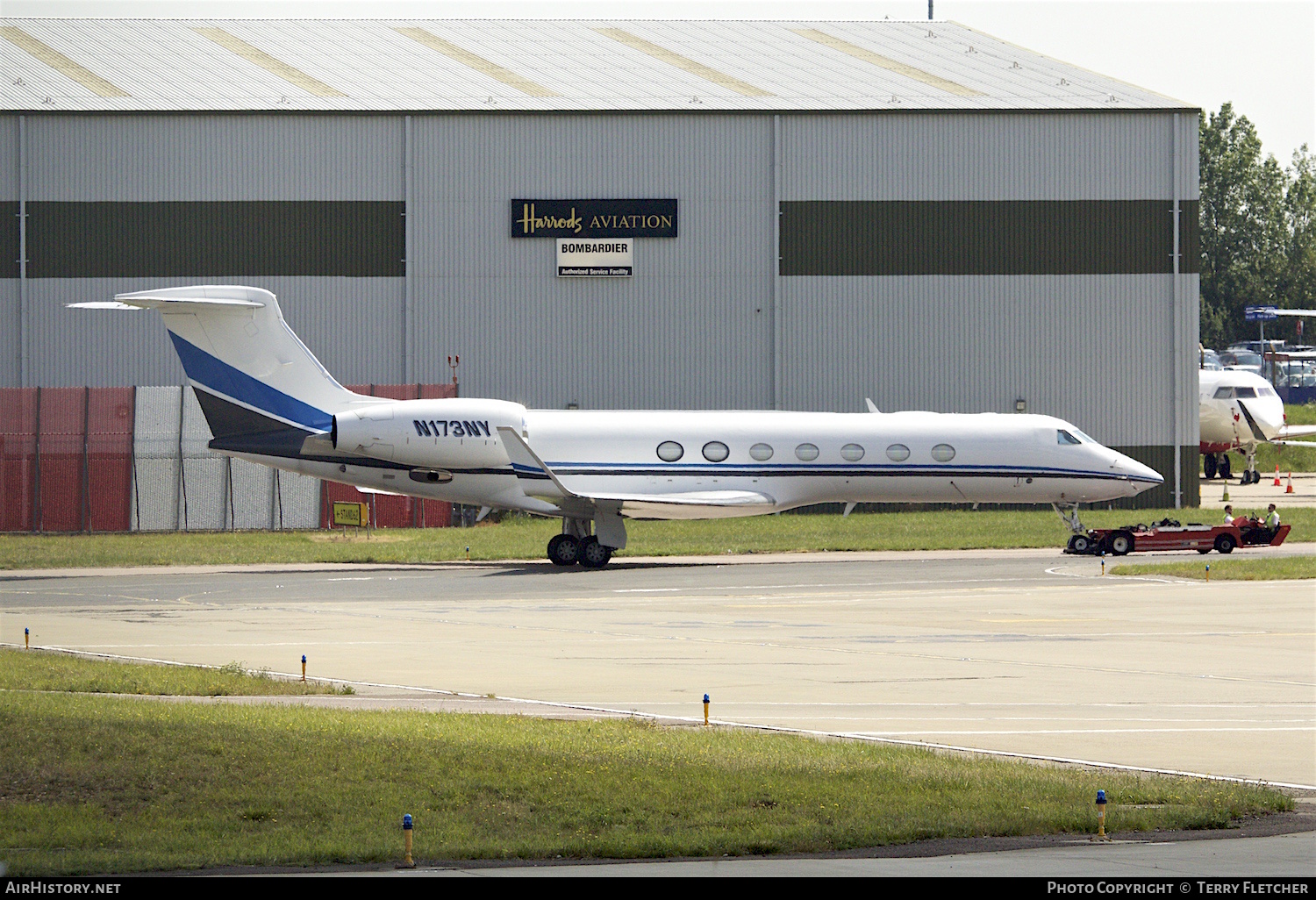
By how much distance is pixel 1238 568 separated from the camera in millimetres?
33781

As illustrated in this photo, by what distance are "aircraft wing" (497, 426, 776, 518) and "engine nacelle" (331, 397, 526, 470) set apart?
0.50 m

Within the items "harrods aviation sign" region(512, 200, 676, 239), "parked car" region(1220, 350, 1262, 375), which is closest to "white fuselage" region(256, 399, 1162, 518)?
"harrods aviation sign" region(512, 200, 676, 239)

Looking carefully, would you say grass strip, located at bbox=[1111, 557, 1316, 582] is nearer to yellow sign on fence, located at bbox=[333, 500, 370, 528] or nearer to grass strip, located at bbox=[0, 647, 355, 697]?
yellow sign on fence, located at bbox=[333, 500, 370, 528]

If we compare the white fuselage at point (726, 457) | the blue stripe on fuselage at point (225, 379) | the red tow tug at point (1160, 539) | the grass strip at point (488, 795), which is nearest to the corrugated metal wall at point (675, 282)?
the white fuselage at point (726, 457)

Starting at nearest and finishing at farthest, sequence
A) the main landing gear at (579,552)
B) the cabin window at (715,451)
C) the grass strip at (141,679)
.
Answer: the grass strip at (141,679), the main landing gear at (579,552), the cabin window at (715,451)

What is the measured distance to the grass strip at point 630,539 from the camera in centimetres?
3978

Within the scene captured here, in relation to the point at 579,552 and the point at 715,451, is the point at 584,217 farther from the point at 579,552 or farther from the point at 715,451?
the point at 579,552

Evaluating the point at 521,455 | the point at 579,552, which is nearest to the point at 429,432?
the point at 521,455

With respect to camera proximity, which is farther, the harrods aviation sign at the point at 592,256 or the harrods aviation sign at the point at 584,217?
the harrods aviation sign at the point at 592,256

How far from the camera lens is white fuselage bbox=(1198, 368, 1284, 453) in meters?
64.0

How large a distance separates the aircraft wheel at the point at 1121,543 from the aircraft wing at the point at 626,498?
8574 mm

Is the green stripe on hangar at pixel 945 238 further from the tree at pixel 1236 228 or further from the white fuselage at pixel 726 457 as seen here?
the tree at pixel 1236 228

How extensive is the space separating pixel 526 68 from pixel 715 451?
22.7 m

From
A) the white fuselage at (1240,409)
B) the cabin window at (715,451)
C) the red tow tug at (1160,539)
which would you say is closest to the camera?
the cabin window at (715,451)
